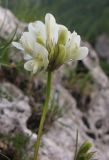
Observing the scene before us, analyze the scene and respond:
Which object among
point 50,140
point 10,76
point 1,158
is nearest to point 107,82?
point 10,76

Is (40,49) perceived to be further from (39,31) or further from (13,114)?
(13,114)

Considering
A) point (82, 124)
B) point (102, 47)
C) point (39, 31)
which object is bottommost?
point (39, 31)

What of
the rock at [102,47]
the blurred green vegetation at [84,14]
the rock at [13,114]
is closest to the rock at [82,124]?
the rock at [13,114]

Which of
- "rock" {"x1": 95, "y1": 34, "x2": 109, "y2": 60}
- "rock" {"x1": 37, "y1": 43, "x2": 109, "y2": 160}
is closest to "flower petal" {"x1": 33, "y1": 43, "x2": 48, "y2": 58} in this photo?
"rock" {"x1": 37, "y1": 43, "x2": 109, "y2": 160}

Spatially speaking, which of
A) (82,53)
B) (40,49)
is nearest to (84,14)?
(82,53)

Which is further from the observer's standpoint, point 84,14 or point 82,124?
point 84,14

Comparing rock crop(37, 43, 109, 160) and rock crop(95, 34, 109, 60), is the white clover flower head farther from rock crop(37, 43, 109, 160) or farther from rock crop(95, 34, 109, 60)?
rock crop(95, 34, 109, 60)

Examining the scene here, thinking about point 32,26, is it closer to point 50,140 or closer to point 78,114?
point 50,140
